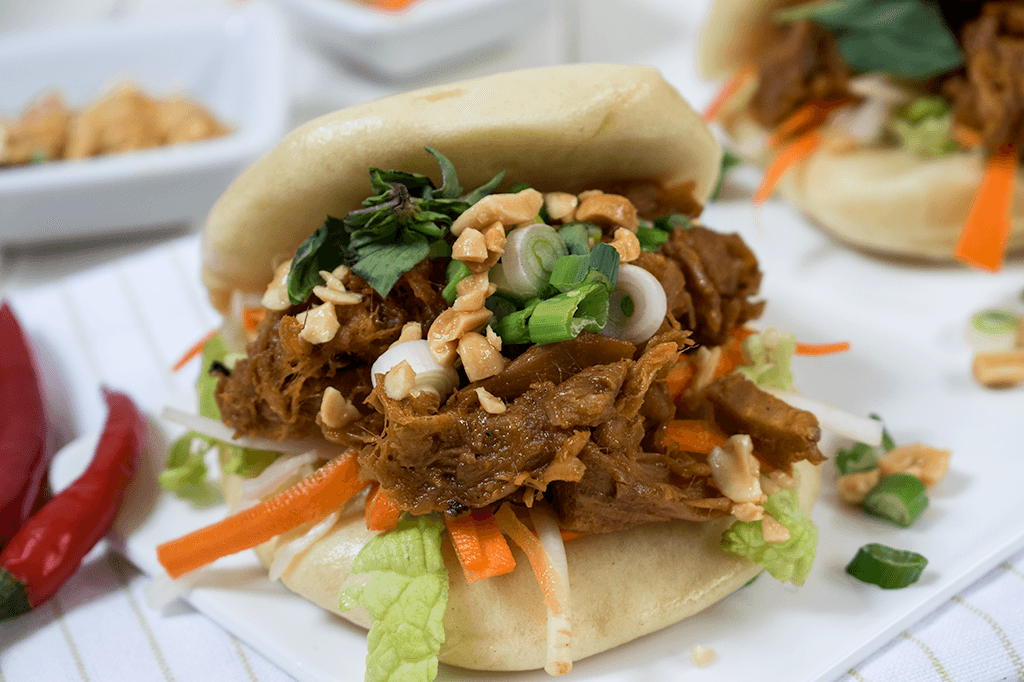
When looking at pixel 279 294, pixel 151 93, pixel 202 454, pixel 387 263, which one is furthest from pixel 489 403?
pixel 151 93

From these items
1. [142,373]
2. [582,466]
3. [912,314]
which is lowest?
[142,373]

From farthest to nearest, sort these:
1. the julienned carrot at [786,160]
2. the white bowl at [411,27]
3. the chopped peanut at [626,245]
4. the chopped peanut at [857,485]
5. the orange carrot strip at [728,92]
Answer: the white bowl at [411,27], the orange carrot strip at [728,92], the julienned carrot at [786,160], the chopped peanut at [857,485], the chopped peanut at [626,245]

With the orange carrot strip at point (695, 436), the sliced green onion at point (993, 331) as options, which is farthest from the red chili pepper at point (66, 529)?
the sliced green onion at point (993, 331)

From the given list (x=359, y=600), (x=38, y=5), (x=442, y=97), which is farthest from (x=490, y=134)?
(x=38, y=5)

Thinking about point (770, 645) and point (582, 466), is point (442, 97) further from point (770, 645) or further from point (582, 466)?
point (770, 645)

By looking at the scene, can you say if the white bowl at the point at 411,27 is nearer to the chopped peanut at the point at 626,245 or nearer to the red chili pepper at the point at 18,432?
the red chili pepper at the point at 18,432

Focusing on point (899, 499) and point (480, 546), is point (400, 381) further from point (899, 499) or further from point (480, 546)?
point (899, 499)
